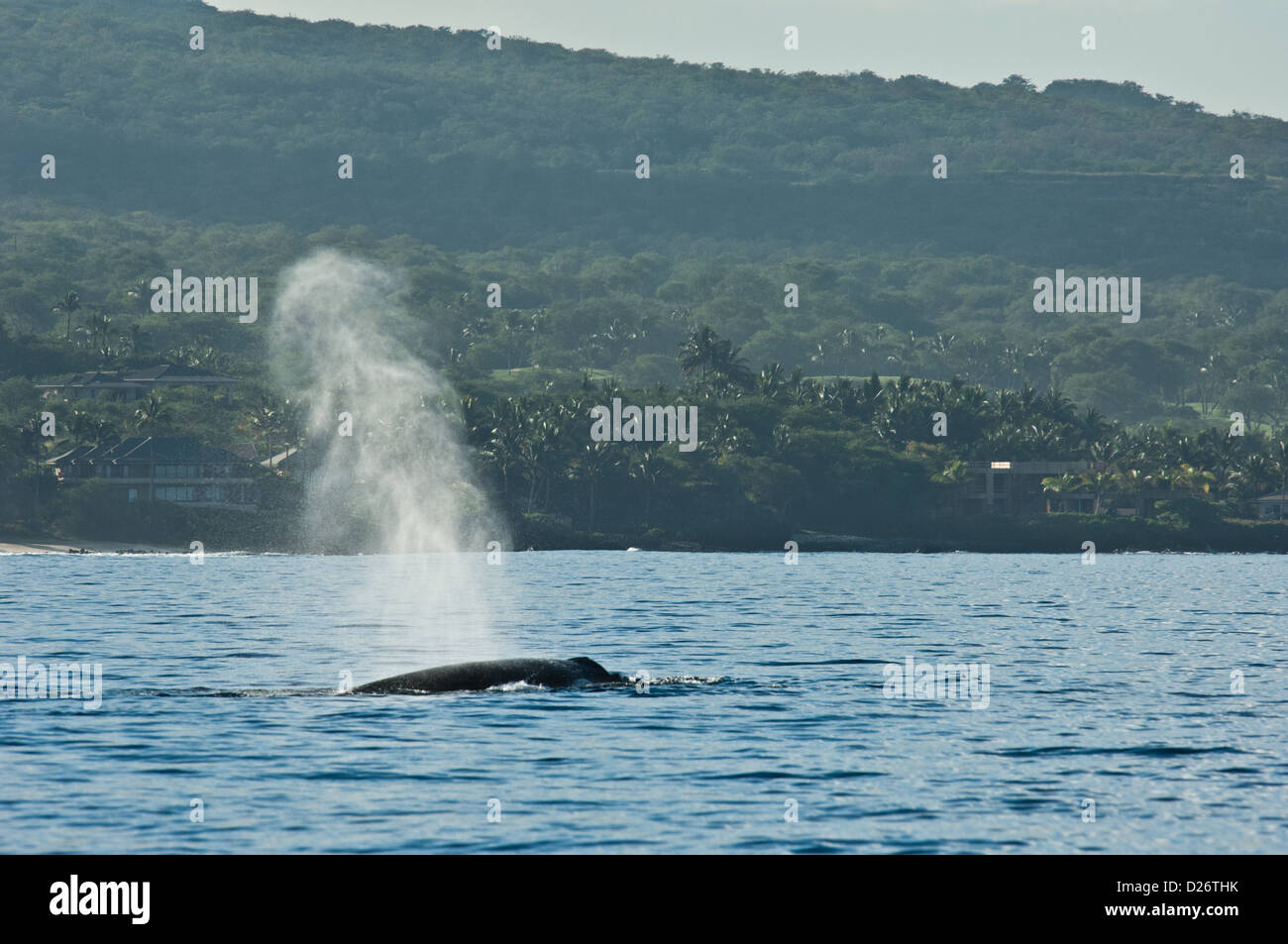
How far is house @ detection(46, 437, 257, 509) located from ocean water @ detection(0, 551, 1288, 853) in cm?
9952

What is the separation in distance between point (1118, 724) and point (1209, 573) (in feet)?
368

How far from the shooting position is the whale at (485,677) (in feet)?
137

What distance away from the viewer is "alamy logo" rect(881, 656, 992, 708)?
143 feet

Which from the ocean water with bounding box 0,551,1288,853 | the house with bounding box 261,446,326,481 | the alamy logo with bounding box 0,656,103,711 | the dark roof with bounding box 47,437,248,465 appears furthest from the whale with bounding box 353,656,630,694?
the house with bounding box 261,446,326,481

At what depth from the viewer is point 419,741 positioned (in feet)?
110

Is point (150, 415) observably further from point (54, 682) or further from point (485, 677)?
point (485, 677)
